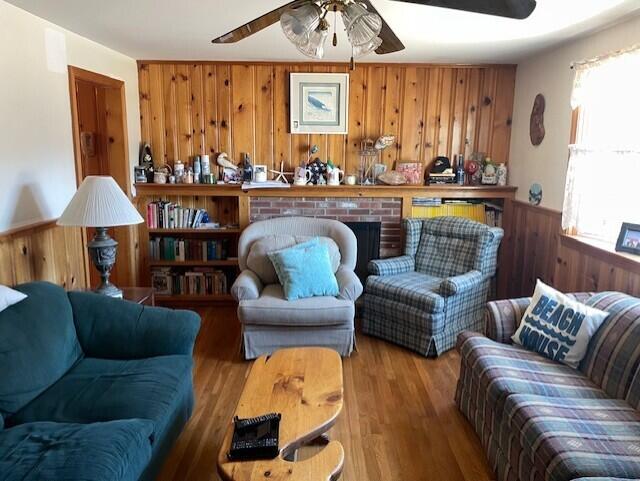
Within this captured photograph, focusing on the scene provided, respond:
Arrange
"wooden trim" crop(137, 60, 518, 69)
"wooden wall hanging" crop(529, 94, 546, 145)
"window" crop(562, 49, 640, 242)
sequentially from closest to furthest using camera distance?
"window" crop(562, 49, 640, 242) → "wooden wall hanging" crop(529, 94, 546, 145) → "wooden trim" crop(137, 60, 518, 69)

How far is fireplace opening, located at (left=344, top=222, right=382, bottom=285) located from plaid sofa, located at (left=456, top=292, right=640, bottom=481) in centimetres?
176

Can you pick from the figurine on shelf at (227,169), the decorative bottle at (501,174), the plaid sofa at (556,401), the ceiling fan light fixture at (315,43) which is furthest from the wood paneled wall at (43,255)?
the decorative bottle at (501,174)

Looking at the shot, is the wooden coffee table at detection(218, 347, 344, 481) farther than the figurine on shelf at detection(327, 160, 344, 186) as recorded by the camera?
No

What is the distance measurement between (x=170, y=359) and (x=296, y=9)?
1.71 metres

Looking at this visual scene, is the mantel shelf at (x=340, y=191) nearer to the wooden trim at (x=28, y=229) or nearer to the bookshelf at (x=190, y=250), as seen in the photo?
the bookshelf at (x=190, y=250)

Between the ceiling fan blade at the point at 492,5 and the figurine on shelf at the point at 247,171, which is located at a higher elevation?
the ceiling fan blade at the point at 492,5

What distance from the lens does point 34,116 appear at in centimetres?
276

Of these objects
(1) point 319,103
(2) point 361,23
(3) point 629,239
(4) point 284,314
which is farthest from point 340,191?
(2) point 361,23

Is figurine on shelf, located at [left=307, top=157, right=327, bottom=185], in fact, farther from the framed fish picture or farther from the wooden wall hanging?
the wooden wall hanging

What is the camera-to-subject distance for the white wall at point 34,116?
2.53m

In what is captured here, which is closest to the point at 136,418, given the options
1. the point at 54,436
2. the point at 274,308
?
the point at 54,436

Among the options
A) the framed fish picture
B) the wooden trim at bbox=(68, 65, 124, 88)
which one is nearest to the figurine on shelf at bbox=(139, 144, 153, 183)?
the wooden trim at bbox=(68, 65, 124, 88)

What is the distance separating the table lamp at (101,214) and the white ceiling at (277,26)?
974 millimetres

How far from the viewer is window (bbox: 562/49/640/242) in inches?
108
